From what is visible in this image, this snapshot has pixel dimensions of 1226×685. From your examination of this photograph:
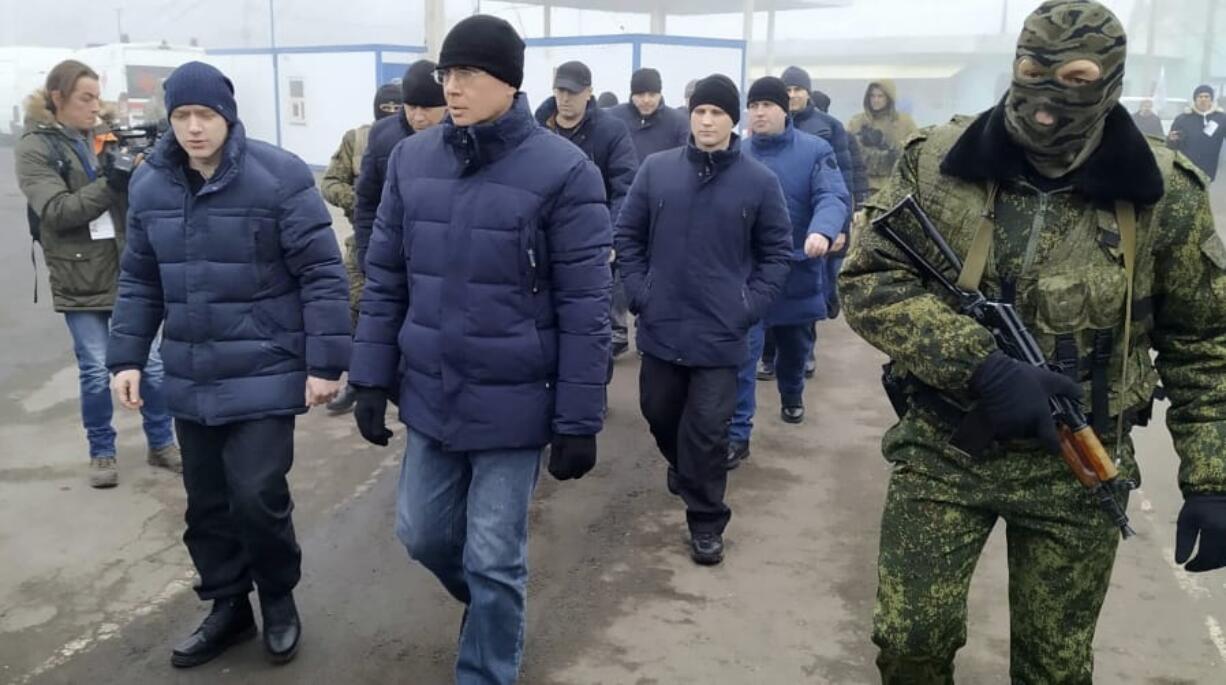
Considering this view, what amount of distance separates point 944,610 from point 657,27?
32.7 metres

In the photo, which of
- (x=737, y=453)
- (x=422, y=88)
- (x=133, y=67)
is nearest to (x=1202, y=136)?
(x=737, y=453)

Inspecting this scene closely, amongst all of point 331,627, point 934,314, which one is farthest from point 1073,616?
point 331,627

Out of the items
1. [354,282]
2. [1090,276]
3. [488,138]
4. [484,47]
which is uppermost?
[484,47]

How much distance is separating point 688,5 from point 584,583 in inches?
1307

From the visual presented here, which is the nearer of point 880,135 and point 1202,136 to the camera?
point 880,135

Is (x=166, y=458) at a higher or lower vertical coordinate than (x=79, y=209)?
lower

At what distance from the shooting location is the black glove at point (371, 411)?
3.05m

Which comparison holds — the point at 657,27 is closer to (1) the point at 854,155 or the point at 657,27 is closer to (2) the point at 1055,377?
(1) the point at 854,155

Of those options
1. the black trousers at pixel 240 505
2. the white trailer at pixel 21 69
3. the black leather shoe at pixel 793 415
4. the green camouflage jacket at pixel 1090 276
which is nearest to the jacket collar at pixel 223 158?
the black trousers at pixel 240 505

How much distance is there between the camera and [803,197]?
581 centimetres

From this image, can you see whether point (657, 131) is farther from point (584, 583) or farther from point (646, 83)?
point (584, 583)

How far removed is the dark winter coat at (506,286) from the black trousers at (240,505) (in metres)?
0.64

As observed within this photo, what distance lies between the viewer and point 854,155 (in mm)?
8656

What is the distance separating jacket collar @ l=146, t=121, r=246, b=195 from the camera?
3.27 m
